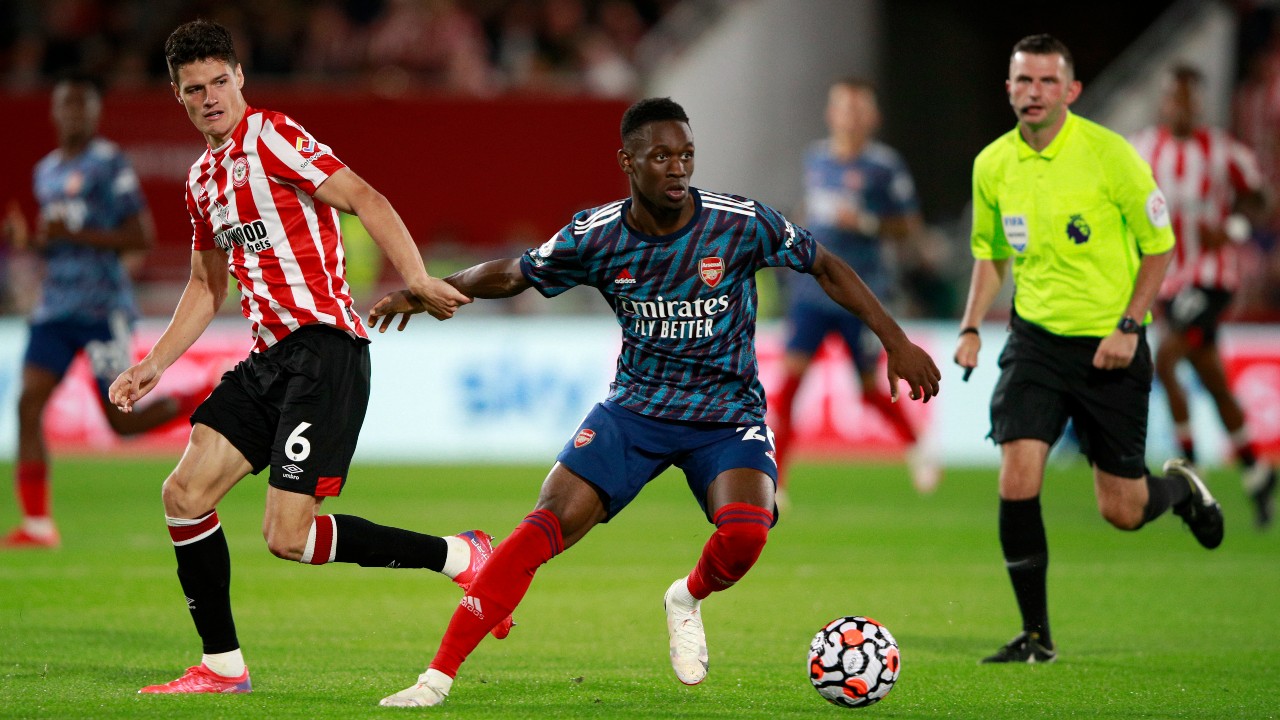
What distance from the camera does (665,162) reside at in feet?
18.1

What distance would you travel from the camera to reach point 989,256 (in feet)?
22.6

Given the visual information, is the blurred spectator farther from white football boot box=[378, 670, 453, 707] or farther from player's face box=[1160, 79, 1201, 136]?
white football boot box=[378, 670, 453, 707]

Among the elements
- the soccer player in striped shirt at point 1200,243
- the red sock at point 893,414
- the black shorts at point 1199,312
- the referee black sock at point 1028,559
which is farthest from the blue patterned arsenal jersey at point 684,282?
the red sock at point 893,414

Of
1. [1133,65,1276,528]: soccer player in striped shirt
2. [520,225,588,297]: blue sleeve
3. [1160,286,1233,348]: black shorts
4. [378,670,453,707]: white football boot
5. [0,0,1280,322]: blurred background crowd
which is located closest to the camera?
[378,670,453,707]: white football boot

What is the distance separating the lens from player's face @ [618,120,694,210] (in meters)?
5.49

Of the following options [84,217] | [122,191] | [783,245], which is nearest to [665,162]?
[783,245]

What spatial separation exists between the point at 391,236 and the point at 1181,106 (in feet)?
22.4

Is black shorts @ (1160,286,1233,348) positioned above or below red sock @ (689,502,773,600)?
above

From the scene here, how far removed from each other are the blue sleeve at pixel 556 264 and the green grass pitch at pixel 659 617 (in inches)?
56.0

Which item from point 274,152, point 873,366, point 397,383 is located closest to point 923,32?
point 397,383

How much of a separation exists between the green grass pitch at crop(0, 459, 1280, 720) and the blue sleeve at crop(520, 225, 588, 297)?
1.42 metres

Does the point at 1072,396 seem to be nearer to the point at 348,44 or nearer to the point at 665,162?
the point at 665,162

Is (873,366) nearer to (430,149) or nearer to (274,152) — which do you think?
(274,152)

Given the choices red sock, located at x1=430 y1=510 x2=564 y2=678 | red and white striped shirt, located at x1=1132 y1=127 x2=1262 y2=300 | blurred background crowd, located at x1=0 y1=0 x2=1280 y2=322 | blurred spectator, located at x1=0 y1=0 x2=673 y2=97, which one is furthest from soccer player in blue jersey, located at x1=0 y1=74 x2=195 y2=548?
blurred spectator, located at x1=0 y1=0 x2=673 y2=97
